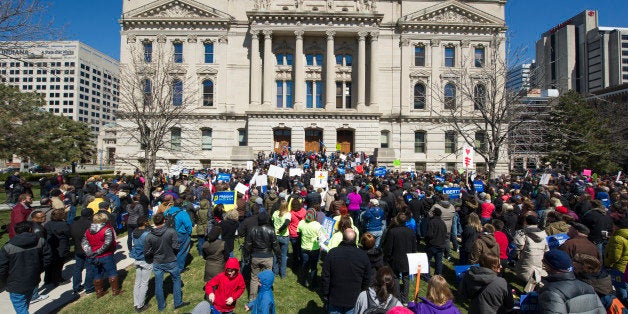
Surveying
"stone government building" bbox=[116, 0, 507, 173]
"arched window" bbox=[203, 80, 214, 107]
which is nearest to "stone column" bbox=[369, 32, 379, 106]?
"stone government building" bbox=[116, 0, 507, 173]

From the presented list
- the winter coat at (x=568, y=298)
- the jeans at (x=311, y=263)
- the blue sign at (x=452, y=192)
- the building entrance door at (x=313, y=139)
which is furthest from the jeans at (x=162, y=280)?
the building entrance door at (x=313, y=139)

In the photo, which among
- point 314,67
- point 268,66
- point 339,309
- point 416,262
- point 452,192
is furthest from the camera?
point 314,67

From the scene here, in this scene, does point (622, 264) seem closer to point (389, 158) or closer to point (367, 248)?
point (367, 248)

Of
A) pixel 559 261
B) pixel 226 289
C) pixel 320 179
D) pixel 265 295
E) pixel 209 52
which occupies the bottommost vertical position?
pixel 226 289

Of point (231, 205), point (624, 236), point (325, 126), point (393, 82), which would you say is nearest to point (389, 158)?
point (325, 126)

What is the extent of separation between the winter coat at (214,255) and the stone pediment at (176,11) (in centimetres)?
3593

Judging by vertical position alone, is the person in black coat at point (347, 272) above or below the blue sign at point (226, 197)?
below

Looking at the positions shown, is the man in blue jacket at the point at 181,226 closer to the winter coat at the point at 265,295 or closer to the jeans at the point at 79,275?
the jeans at the point at 79,275

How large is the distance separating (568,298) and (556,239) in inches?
177

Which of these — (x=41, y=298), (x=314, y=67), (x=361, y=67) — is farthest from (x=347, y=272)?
(x=314, y=67)

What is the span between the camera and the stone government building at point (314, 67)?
37.0 metres

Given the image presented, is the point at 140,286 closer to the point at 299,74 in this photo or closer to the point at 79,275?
the point at 79,275

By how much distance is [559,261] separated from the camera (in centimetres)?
430

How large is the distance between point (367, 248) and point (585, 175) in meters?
23.1
